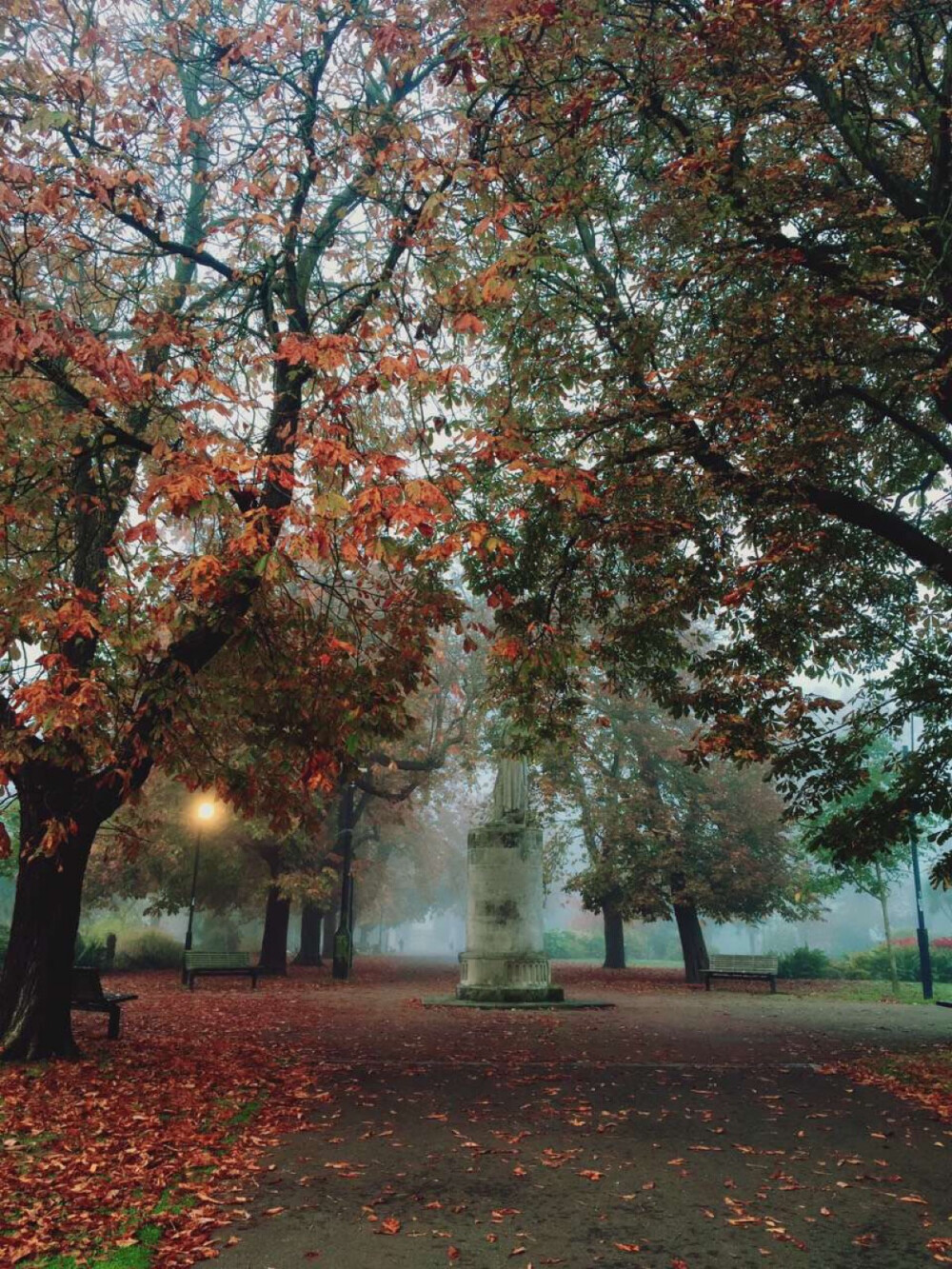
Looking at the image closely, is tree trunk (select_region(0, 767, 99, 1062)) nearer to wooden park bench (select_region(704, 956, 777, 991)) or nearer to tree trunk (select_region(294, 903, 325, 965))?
wooden park bench (select_region(704, 956, 777, 991))

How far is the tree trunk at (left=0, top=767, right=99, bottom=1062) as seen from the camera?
9367 mm

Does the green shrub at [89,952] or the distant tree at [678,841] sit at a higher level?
the distant tree at [678,841]

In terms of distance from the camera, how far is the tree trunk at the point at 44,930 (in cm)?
937

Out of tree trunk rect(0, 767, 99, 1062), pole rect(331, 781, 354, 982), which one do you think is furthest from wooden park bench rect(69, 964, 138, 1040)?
pole rect(331, 781, 354, 982)

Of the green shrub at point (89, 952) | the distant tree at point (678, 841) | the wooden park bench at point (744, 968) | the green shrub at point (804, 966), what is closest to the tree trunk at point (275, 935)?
the green shrub at point (89, 952)

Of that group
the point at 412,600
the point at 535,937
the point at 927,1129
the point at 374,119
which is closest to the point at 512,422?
the point at 412,600

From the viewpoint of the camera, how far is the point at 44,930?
961 centimetres

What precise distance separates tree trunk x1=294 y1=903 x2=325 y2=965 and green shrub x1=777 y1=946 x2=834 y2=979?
16496 mm

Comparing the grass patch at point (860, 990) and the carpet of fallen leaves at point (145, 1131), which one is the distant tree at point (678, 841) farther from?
the carpet of fallen leaves at point (145, 1131)

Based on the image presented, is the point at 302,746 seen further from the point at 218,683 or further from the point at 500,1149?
the point at 500,1149

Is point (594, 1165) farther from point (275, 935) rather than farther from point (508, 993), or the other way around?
point (275, 935)

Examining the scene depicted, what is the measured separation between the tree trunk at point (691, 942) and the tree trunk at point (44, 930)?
21816 mm

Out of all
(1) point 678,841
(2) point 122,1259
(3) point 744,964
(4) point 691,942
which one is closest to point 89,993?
(2) point 122,1259

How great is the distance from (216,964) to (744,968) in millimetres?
13581
